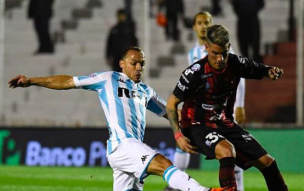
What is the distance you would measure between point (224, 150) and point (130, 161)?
2.55 feet

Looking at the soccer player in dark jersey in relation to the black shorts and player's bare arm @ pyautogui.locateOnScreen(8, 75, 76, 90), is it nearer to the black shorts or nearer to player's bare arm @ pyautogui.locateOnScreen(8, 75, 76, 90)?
the black shorts

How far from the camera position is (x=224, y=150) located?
21.3 ft

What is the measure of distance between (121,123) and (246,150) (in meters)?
1.10

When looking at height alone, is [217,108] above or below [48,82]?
below

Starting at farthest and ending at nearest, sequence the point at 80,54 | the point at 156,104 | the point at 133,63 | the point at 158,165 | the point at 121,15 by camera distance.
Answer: the point at 80,54, the point at 121,15, the point at 156,104, the point at 133,63, the point at 158,165

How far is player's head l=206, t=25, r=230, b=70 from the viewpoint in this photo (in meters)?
6.51

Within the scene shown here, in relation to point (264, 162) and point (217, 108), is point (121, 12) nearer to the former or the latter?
point (217, 108)

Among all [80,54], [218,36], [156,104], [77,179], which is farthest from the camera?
[80,54]

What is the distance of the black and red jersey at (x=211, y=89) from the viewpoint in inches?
262

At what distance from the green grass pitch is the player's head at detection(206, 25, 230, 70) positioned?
110 inches

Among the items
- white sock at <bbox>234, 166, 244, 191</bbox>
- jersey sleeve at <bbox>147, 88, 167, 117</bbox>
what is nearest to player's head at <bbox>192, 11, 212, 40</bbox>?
white sock at <bbox>234, 166, 244, 191</bbox>

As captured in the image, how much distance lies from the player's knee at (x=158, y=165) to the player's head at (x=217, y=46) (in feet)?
3.17

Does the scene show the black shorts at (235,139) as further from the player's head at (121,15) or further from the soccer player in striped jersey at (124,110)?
the player's head at (121,15)

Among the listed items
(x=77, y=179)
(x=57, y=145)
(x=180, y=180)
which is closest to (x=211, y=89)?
(x=180, y=180)
